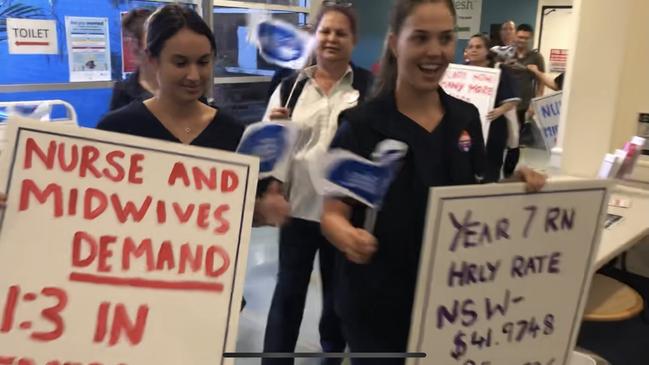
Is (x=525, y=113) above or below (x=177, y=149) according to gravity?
below

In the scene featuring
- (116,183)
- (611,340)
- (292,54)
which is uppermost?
(292,54)

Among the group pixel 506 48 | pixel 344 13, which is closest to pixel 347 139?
pixel 344 13

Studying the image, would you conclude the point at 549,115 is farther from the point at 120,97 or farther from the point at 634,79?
the point at 120,97

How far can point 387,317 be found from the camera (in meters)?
1.22

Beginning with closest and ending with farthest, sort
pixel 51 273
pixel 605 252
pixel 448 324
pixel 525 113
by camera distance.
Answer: pixel 51 273
pixel 448 324
pixel 605 252
pixel 525 113

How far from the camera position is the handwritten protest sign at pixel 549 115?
338 centimetres

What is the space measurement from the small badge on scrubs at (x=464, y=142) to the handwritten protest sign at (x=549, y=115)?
2.28 metres

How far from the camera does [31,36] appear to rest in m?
3.89

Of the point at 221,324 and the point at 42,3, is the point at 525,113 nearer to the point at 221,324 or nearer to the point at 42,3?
the point at 42,3

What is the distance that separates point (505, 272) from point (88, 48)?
12.1 ft

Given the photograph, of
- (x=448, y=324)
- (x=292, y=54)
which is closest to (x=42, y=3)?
(x=292, y=54)

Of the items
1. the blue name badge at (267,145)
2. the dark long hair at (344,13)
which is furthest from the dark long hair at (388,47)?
the dark long hair at (344,13)

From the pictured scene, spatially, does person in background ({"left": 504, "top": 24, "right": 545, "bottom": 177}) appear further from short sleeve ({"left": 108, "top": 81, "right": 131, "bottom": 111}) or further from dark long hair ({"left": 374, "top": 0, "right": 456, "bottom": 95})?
dark long hair ({"left": 374, "top": 0, "right": 456, "bottom": 95})

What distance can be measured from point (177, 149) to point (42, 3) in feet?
11.2
